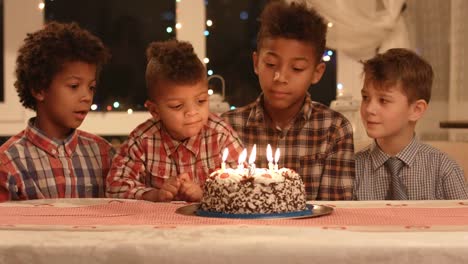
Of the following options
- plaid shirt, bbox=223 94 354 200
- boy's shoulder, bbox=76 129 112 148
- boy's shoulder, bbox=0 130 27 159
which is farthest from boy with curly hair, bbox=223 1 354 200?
boy's shoulder, bbox=0 130 27 159

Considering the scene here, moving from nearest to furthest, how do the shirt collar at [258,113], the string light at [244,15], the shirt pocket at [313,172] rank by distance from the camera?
the shirt pocket at [313,172], the shirt collar at [258,113], the string light at [244,15]

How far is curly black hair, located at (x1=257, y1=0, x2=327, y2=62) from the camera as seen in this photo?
2461 millimetres

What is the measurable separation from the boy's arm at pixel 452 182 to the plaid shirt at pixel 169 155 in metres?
0.65

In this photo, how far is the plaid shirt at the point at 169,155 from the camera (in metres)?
2.22

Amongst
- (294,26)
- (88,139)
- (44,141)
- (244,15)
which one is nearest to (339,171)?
(294,26)

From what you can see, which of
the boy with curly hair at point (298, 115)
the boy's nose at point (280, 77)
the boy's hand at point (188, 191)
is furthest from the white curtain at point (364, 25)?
the boy's hand at point (188, 191)

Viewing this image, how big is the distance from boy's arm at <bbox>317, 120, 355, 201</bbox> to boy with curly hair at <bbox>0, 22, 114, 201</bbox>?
68cm

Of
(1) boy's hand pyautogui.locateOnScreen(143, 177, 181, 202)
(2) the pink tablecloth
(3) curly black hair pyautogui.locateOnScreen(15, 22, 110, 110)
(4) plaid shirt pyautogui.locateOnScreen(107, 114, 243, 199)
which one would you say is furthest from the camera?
(3) curly black hair pyautogui.locateOnScreen(15, 22, 110, 110)

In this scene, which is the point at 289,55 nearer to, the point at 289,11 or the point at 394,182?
the point at 289,11

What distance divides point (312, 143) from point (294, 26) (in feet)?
1.25

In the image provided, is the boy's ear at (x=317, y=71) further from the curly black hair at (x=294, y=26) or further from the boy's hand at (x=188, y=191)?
the boy's hand at (x=188, y=191)

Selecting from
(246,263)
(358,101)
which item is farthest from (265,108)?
(358,101)

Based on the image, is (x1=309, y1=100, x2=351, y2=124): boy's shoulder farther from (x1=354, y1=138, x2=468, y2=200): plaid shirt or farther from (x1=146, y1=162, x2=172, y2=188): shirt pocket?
(x1=146, y1=162, x2=172, y2=188): shirt pocket

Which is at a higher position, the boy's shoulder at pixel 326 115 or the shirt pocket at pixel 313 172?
the boy's shoulder at pixel 326 115
